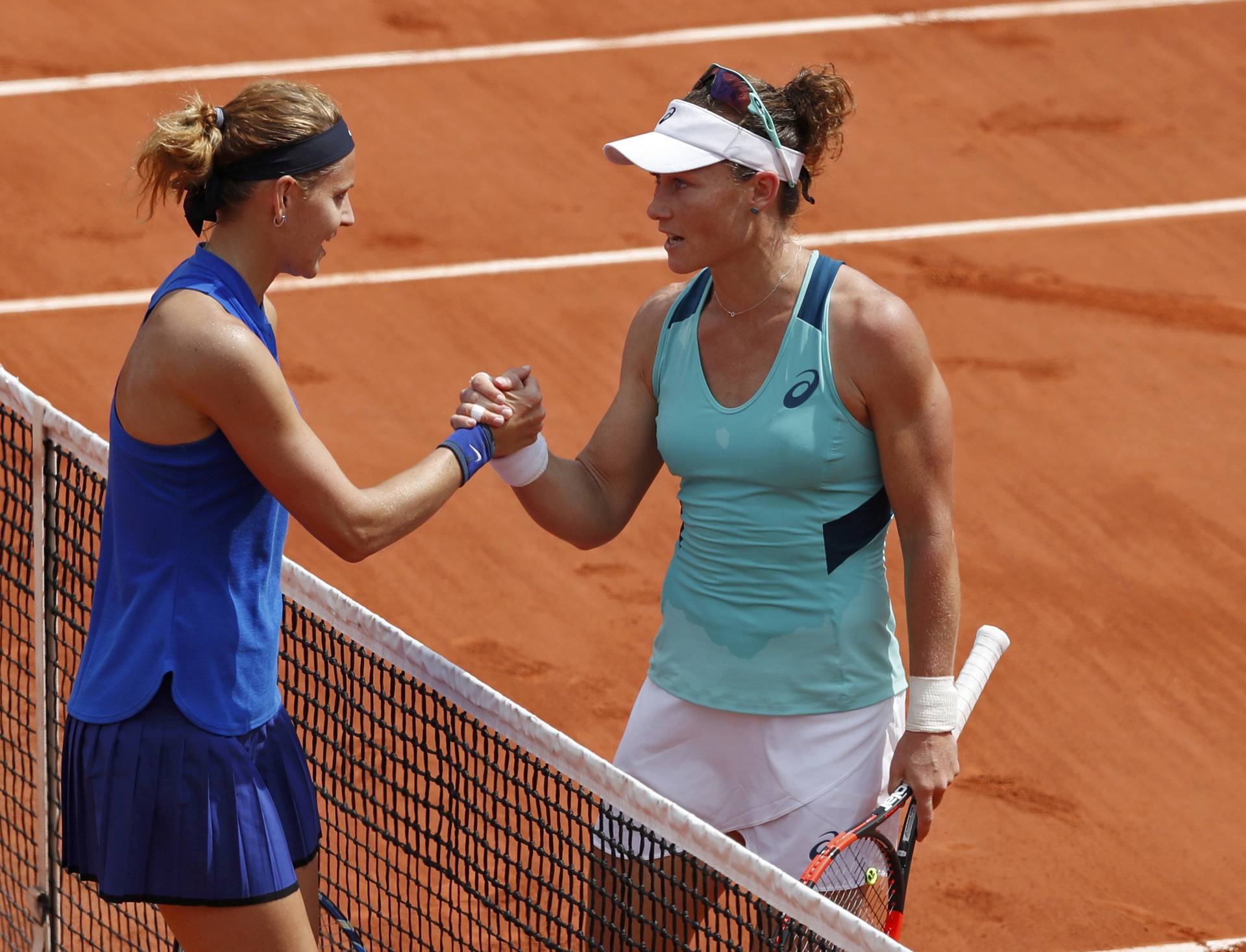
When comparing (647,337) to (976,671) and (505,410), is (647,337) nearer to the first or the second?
(505,410)

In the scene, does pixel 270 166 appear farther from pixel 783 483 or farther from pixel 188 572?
pixel 783 483

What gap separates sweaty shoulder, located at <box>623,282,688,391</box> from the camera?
384 cm

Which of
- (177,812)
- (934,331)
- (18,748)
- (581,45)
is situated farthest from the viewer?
(581,45)

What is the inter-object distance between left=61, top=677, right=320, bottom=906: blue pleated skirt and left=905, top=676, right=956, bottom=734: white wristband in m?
1.29

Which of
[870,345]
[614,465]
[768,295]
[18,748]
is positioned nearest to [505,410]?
[614,465]

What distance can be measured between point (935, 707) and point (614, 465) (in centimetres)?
91

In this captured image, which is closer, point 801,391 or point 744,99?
point 801,391

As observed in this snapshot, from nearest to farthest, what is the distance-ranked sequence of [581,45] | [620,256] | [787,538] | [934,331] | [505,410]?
[787,538] < [505,410] < [934,331] < [620,256] < [581,45]

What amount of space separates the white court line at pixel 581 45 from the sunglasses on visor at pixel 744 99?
26.1 feet

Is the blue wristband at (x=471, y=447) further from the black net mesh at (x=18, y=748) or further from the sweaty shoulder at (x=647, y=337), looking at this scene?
the black net mesh at (x=18, y=748)

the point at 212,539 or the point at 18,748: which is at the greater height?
the point at 212,539

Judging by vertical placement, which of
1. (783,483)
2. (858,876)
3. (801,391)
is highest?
(801,391)

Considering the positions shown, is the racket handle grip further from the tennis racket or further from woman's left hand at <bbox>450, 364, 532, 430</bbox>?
woman's left hand at <bbox>450, 364, 532, 430</bbox>

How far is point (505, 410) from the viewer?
3678 millimetres
